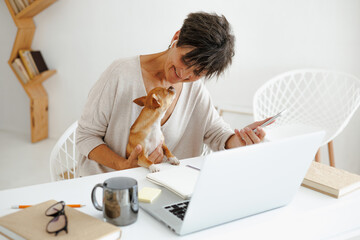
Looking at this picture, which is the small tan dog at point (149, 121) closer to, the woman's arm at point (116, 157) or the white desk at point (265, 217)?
the woman's arm at point (116, 157)

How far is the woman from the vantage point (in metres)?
1.19

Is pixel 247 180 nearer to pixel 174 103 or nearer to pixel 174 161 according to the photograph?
pixel 174 161

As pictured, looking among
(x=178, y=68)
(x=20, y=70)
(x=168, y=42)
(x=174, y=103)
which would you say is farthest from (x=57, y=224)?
(x=20, y=70)

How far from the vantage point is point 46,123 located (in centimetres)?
377

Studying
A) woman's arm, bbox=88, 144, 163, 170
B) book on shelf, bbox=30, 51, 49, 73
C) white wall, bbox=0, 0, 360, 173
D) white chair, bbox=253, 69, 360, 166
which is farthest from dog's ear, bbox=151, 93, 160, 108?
book on shelf, bbox=30, 51, 49, 73

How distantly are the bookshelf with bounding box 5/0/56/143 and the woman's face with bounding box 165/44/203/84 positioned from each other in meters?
2.46

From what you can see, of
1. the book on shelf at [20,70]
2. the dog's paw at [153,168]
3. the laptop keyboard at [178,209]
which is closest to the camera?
the laptop keyboard at [178,209]

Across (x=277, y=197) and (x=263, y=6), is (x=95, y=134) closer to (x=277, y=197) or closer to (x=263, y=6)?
(x=277, y=197)

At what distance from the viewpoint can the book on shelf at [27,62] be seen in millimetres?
3471

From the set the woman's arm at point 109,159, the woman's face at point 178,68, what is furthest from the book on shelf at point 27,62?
the woman's face at point 178,68

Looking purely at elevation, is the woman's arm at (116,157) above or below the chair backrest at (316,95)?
above

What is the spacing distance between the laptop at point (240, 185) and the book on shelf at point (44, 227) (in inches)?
5.9

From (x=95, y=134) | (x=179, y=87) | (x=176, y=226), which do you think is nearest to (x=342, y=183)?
(x=176, y=226)

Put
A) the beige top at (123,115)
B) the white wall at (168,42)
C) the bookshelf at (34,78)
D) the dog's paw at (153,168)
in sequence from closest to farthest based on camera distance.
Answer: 1. the dog's paw at (153,168)
2. the beige top at (123,115)
3. the white wall at (168,42)
4. the bookshelf at (34,78)
